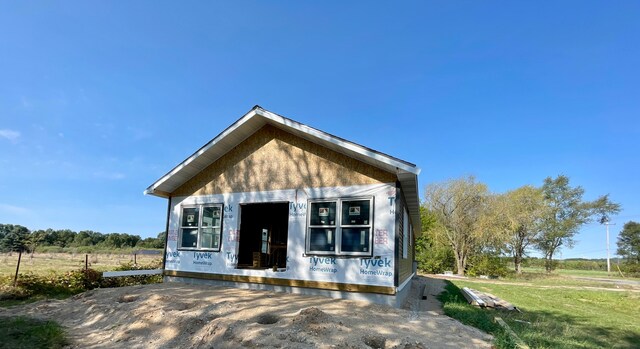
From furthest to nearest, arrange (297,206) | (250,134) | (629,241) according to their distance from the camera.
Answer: (629,241)
(250,134)
(297,206)

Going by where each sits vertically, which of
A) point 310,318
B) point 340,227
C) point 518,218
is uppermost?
point 518,218

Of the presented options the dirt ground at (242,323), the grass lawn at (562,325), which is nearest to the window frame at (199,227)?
the dirt ground at (242,323)

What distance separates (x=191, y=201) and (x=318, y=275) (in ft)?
17.1

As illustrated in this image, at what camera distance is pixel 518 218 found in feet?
124

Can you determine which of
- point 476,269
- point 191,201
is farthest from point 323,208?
point 476,269

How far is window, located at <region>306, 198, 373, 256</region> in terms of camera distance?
8.96 m

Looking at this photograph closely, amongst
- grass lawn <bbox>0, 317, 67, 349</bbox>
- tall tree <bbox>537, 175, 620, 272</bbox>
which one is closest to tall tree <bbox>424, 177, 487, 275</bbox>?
tall tree <bbox>537, 175, 620, 272</bbox>

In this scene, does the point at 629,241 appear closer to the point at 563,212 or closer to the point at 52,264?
the point at 563,212

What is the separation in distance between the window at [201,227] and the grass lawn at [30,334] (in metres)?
4.46

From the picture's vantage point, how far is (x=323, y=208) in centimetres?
956

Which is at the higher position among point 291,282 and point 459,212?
point 459,212

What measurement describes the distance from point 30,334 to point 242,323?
3.86 meters

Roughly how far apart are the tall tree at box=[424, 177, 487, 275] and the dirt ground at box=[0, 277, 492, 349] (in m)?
29.6

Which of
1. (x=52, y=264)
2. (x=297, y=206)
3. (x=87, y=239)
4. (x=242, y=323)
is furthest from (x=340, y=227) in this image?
(x=87, y=239)
